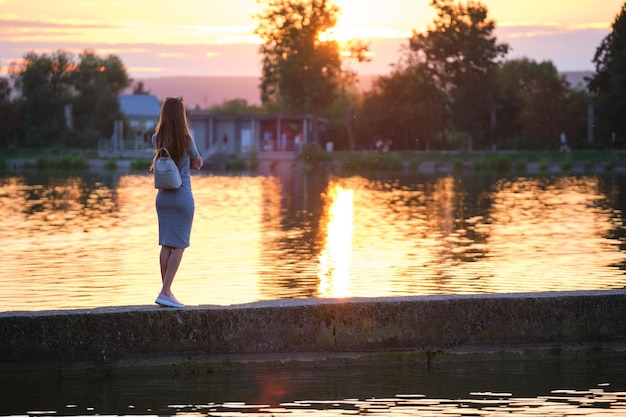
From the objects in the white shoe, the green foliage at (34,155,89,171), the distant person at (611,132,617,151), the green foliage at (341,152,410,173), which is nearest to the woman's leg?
the white shoe

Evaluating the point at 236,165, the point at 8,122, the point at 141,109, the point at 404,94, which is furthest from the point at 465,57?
the point at 141,109

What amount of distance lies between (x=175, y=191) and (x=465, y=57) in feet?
298

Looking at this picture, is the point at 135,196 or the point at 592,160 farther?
the point at 592,160

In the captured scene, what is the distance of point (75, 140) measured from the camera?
4181 inches

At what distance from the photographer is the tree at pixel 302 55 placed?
341ft

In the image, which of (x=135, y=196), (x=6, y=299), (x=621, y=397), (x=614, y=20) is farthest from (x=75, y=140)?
(x=621, y=397)

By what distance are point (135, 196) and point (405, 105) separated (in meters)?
55.0

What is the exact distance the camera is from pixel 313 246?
2430cm

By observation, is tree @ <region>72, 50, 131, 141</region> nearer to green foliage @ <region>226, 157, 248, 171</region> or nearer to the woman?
green foliage @ <region>226, 157, 248, 171</region>

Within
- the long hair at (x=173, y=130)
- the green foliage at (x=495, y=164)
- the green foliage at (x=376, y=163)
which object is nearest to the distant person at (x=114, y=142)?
the green foliage at (x=376, y=163)

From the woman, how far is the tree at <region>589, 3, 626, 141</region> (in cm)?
7322

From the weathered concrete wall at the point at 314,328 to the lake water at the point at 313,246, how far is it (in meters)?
4.55

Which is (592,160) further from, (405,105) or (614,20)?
(405,105)

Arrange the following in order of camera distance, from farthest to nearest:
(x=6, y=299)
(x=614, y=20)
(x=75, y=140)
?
1. (x=75, y=140)
2. (x=614, y=20)
3. (x=6, y=299)
